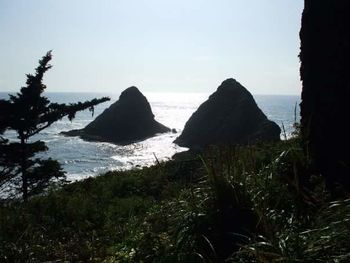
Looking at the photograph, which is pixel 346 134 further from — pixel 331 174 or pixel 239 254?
pixel 239 254

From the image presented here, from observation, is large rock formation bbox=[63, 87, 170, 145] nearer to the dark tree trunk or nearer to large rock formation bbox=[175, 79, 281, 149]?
large rock formation bbox=[175, 79, 281, 149]

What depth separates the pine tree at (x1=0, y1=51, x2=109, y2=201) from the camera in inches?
774

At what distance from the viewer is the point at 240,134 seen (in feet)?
209

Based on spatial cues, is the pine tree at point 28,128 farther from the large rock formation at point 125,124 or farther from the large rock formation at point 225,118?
the large rock formation at point 125,124

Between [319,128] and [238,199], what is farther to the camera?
[319,128]

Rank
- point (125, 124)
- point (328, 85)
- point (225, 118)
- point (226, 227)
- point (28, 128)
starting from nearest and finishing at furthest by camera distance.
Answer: point (226, 227) → point (328, 85) → point (28, 128) → point (225, 118) → point (125, 124)

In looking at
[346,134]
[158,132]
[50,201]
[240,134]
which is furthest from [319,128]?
[158,132]

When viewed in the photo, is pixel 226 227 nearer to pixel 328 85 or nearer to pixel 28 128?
pixel 328 85

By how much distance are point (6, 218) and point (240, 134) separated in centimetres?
5832

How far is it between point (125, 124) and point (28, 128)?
218ft

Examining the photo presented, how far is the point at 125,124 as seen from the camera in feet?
284

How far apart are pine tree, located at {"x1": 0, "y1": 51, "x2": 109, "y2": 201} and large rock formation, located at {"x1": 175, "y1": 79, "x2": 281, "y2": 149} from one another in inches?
1689

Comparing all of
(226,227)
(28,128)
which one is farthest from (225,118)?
(226,227)

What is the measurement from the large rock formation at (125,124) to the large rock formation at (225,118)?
43.2 ft
